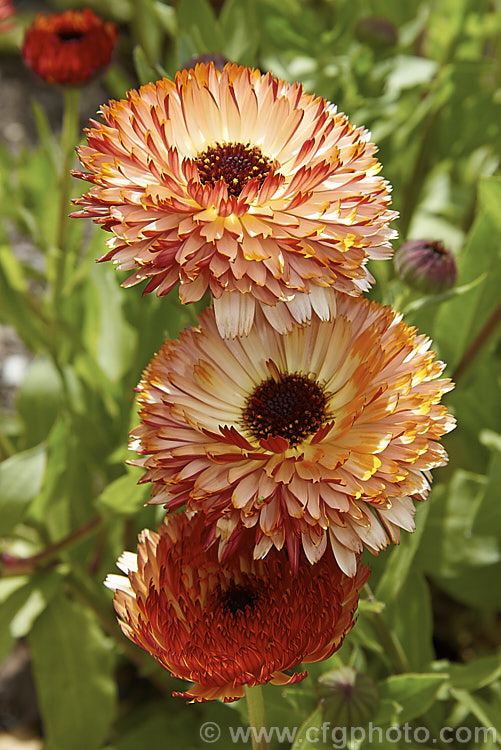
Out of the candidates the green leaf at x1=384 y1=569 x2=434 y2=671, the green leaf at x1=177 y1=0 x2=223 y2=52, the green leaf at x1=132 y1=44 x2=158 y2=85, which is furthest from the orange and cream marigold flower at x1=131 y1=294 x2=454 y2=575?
the green leaf at x1=177 y1=0 x2=223 y2=52

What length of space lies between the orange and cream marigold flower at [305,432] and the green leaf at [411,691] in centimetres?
31

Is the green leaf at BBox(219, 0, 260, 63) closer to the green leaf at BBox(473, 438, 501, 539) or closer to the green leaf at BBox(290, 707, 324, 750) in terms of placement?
the green leaf at BBox(473, 438, 501, 539)

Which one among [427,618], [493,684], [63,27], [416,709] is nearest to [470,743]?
[493,684]

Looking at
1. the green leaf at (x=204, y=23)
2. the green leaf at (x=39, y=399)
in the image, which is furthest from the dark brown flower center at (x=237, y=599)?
the green leaf at (x=204, y=23)

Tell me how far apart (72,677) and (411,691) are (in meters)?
0.52

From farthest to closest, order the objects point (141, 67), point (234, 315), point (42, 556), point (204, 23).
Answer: point (204, 23) → point (42, 556) → point (141, 67) → point (234, 315)

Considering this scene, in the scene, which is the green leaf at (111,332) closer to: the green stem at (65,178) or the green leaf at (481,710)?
the green stem at (65,178)

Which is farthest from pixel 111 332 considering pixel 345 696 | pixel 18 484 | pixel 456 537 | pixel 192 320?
pixel 345 696

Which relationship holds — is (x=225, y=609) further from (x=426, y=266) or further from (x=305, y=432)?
(x=426, y=266)

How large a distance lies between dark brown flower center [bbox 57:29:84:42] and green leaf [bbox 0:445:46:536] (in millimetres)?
537

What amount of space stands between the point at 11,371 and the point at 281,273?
1.36m

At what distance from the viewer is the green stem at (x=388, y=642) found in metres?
0.74

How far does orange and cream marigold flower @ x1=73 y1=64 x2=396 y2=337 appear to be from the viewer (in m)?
0.49

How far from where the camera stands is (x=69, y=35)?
3.48ft
